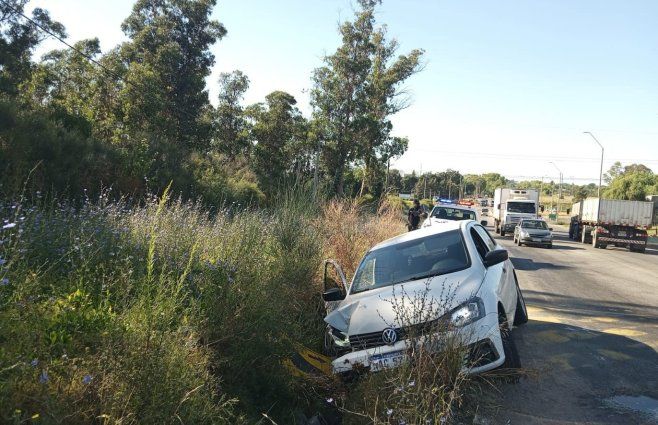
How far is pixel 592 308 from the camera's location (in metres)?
9.50

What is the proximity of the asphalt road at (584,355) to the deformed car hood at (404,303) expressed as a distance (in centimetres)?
96

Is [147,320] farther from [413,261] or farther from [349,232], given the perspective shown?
[349,232]

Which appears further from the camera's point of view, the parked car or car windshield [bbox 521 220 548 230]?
car windshield [bbox 521 220 548 230]

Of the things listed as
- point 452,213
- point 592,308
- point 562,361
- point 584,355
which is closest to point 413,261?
point 562,361

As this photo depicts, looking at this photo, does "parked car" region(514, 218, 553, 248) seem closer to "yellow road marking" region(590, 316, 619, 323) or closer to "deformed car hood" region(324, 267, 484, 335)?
"yellow road marking" region(590, 316, 619, 323)

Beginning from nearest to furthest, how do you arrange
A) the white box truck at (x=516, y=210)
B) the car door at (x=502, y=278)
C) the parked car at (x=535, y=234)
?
the car door at (x=502, y=278) → the parked car at (x=535, y=234) → the white box truck at (x=516, y=210)

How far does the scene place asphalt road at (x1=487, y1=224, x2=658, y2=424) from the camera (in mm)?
4629

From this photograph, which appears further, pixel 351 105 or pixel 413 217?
pixel 351 105

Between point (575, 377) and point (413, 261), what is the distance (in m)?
2.13

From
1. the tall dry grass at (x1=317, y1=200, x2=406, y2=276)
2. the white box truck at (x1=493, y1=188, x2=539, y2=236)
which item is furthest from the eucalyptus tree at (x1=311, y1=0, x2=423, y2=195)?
the tall dry grass at (x1=317, y1=200, x2=406, y2=276)

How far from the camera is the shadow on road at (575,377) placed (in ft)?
15.0

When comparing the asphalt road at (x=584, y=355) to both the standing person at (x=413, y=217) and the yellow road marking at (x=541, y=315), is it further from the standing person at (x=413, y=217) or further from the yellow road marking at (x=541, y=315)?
the standing person at (x=413, y=217)

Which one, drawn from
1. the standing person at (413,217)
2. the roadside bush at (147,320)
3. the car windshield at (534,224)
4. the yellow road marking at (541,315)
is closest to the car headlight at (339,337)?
the roadside bush at (147,320)

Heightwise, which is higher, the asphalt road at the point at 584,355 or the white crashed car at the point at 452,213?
the white crashed car at the point at 452,213
